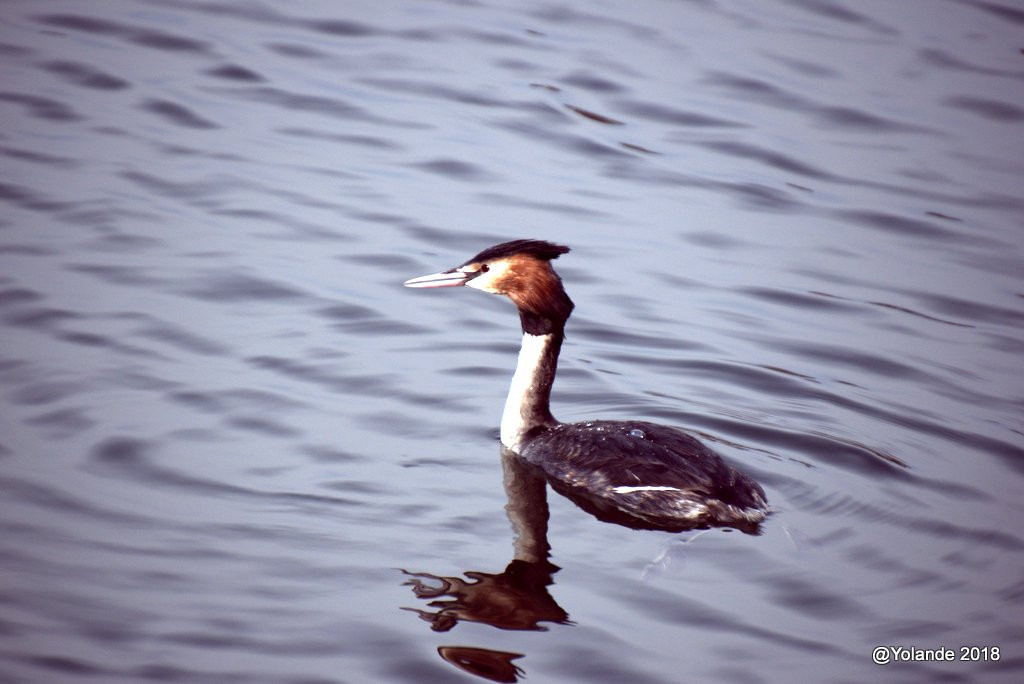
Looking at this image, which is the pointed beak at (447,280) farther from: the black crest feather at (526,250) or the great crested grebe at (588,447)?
the black crest feather at (526,250)

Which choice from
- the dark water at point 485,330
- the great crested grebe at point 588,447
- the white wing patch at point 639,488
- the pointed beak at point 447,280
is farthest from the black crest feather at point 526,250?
the white wing patch at point 639,488

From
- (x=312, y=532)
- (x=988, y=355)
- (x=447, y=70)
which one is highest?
(x=447, y=70)

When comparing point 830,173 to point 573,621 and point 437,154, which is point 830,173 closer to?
point 437,154

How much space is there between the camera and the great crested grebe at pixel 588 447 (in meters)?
6.13

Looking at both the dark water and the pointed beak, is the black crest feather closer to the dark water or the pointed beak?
the pointed beak

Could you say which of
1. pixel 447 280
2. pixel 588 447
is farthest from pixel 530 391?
pixel 447 280

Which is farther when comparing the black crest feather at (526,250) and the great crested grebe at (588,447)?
the black crest feather at (526,250)

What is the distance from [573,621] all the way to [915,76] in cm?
1006

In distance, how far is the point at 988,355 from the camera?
8.62 meters

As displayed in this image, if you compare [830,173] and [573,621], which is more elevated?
[830,173]

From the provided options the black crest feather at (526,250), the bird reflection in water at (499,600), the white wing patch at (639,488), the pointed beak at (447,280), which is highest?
the black crest feather at (526,250)

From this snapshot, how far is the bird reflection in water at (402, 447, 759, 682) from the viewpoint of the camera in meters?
5.00

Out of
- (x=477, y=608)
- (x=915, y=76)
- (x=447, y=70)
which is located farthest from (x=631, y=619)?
(x=915, y=76)

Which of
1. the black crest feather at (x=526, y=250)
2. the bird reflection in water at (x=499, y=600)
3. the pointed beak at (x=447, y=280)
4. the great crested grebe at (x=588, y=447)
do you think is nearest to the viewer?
the bird reflection in water at (x=499, y=600)
